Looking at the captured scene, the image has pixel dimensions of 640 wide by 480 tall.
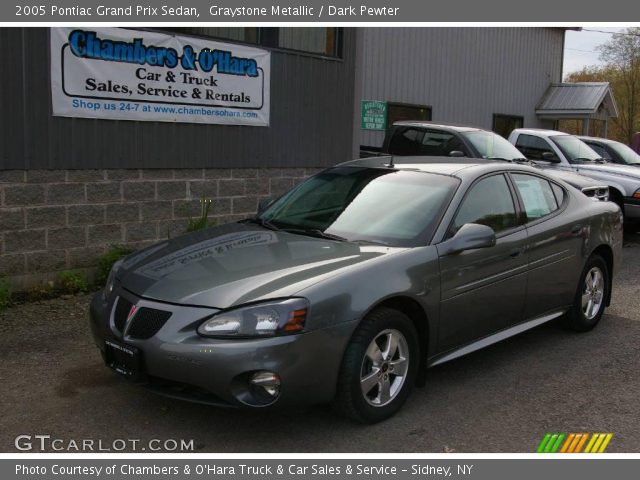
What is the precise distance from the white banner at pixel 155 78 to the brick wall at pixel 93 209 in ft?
2.13

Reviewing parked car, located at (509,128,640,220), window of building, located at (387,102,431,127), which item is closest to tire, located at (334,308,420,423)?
parked car, located at (509,128,640,220)

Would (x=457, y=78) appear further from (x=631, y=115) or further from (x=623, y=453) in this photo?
(x=631, y=115)

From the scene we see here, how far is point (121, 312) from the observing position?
4.04 m

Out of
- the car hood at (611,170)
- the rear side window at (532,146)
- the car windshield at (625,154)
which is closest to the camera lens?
the car hood at (611,170)

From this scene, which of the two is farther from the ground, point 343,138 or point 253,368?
point 343,138

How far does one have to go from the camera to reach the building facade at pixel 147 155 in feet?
21.7

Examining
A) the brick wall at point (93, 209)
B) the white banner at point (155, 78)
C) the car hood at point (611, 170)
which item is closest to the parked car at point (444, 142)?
the car hood at point (611, 170)

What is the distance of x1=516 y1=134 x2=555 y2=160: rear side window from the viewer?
12.8 m

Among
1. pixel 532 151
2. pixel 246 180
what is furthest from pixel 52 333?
pixel 532 151

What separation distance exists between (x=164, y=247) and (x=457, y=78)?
48.6 feet

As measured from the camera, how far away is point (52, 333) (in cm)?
579

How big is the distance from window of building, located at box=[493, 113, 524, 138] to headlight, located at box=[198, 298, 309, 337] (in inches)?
687

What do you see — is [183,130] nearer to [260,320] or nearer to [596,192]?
[260,320]

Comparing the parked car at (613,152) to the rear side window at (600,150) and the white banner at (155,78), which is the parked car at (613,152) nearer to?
the rear side window at (600,150)
